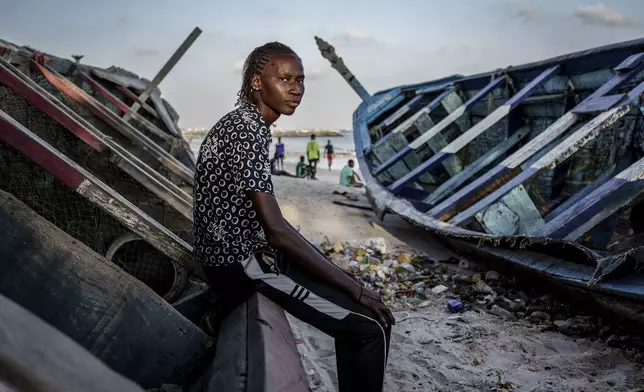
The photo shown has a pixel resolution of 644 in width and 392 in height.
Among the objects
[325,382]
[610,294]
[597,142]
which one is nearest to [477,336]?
[610,294]

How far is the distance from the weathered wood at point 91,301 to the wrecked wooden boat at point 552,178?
2300mm

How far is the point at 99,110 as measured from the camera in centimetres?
569

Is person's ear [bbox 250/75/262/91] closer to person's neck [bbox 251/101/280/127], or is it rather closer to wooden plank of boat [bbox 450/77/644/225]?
person's neck [bbox 251/101/280/127]

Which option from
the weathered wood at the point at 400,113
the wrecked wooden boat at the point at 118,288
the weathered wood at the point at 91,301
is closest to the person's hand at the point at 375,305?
the wrecked wooden boat at the point at 118,288

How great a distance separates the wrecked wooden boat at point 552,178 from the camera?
2975 mm

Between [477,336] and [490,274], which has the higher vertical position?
[490,274]

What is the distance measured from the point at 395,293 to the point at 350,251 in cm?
115

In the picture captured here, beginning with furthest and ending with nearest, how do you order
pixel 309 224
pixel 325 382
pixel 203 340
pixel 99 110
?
pixel 309 224
pixel 99 110
pixel 325 382
pixel 203 340

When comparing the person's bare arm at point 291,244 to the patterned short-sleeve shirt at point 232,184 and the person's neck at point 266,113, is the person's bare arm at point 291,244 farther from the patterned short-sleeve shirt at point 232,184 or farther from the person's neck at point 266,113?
the person's neck at point 266,113

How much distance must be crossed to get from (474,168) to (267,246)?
4.67 meters

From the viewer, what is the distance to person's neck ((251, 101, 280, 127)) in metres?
1.95

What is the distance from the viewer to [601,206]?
11.0 feet

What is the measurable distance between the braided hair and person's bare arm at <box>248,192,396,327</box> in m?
0.52

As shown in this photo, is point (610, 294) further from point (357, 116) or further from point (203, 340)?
point (357, 116)
